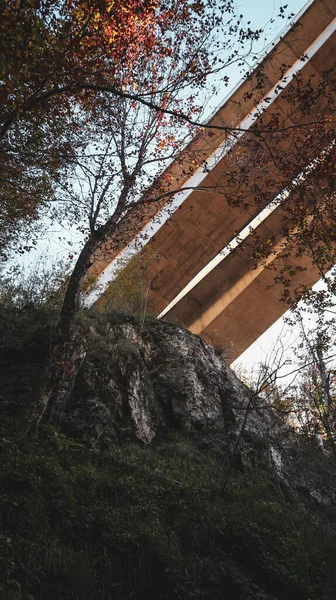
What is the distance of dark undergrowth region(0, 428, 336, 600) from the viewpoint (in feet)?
11.0

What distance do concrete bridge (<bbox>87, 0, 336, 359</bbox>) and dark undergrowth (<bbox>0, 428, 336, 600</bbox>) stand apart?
7460 millimetres

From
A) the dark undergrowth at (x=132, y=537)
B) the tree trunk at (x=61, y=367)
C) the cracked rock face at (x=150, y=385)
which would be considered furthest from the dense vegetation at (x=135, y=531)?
the cracked rock face at (x=150, y=385)

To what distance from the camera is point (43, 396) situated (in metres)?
6.16

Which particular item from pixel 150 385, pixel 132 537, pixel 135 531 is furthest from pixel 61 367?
pixel 150 385

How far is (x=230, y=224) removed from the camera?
15219 millimetres

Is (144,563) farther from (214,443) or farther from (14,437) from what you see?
(214,443)

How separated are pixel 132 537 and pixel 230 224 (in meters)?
12.6

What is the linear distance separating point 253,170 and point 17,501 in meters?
11.0

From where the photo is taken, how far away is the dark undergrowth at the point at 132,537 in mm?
3354

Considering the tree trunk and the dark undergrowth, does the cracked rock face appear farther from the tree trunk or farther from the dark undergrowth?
the dark undergrowth

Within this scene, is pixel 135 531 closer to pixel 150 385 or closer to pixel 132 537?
pixel 132 537

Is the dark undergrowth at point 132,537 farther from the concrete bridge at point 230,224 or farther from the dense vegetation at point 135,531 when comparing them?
the concrete bridge at point 230,224

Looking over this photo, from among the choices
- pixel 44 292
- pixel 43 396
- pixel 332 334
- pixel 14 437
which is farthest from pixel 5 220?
pixel 332 334

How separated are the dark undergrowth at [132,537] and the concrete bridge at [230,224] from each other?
7460 millimetres
